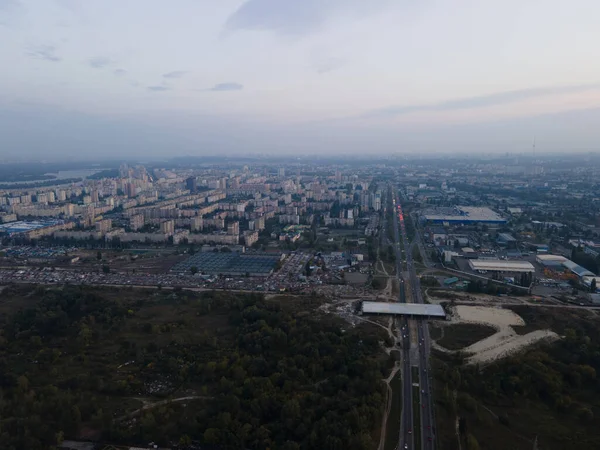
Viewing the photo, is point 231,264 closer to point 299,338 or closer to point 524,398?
point 299,338

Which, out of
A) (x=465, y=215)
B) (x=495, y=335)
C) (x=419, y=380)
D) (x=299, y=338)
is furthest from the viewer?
(x=465, y=215)

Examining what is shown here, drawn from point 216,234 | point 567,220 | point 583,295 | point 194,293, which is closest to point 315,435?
point 194,293

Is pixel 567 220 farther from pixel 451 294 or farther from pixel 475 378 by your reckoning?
pixel 475 378

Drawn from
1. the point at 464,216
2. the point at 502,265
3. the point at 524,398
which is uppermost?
the point at 464,216

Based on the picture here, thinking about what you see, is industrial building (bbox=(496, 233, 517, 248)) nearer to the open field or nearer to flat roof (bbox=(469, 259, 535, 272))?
flat roof (bbox=(469, 259, 535, 272))

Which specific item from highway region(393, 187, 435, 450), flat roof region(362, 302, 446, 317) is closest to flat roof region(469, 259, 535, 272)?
highway region(393, 187, 435, 450)

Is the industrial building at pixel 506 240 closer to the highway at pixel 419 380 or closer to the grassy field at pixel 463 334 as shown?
the highway at pixel 419 380

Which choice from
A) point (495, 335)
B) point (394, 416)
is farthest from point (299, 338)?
point (495, 335)
